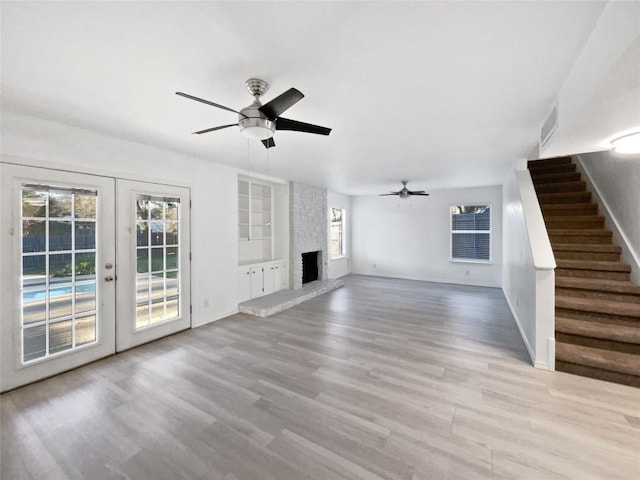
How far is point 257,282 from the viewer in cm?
528

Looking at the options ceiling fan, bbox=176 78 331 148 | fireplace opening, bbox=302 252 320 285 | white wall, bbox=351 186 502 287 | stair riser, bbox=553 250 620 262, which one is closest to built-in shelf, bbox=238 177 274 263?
fireplace opening, bbox=302 252 320 285

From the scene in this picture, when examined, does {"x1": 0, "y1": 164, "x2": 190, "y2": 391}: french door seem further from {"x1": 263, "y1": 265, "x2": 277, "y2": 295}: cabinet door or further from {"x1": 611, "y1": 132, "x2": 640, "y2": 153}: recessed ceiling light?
{"x1": 611, "y1": 132, "x2": 640, "y2": 153}: recessed ceiling light

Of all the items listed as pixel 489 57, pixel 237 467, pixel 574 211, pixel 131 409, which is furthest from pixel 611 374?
pixel 131 409

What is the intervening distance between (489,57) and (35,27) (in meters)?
2.62

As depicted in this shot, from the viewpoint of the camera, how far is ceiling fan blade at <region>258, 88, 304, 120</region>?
1.60 m

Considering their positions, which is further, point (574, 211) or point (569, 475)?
point (574, 211)

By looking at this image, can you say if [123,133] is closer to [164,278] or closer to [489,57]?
[164,278]

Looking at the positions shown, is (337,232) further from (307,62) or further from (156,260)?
(307,62)

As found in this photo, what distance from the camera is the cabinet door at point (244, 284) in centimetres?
488

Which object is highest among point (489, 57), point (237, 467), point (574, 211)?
point (489, 57)

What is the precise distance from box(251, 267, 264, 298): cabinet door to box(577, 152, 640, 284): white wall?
5.43 metres

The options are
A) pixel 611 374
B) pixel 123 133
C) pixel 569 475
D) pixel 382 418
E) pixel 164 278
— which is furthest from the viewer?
pixel 164 278

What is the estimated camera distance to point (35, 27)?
1399 mm

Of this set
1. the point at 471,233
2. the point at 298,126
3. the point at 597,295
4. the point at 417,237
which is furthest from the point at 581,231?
the point at 298,126
